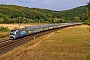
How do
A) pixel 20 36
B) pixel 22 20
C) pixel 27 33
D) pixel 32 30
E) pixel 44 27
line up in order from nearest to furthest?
pixel 20 36 < pixel 27 33 < pixel 32 30 < pixel 44 27 < pixel 22 20

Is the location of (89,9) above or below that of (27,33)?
above

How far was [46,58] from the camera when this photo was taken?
2623 cm

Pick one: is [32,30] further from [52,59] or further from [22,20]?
[22,20]

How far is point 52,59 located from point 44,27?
205 ft

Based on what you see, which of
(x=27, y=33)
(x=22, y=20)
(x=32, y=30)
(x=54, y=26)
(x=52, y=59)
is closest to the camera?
(x=52, y=59)

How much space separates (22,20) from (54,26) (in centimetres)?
4052

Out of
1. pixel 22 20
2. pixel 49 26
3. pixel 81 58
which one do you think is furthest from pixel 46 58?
pixel 22 20

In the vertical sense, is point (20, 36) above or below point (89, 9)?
below

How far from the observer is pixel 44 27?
8788cm

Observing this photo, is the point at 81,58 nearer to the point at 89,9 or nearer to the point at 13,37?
the point at 89,9

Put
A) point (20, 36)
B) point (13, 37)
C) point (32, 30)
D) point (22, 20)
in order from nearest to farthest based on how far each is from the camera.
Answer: point (13, 37), point (20, 36), point (32, 30), point (22, 20)

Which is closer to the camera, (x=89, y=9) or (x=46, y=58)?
(x=89, y=9)

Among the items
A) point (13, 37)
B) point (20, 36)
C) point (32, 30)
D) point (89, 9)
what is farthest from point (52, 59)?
point (32, 30)

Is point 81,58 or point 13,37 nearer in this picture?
point 81,58
